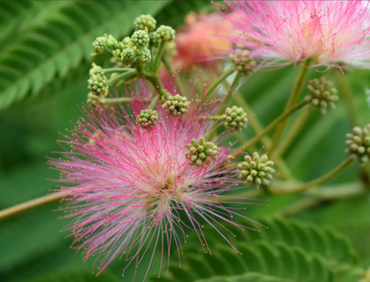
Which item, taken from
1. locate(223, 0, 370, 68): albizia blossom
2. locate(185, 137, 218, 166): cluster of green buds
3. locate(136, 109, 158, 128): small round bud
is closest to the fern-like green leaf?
locate(223, 0, 370, 68): albizia blossom

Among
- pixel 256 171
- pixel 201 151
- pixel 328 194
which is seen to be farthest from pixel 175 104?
pixel 328 194

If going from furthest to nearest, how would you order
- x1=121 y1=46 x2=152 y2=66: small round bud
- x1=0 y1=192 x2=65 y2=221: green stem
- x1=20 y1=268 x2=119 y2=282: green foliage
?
x1=20 y1=268 x2=119 y2=282: green foliage < x1=0 y1=192 x2=65 y2=221: green stem < x1=121 y1=46 x2=152 y2=66: small round bud

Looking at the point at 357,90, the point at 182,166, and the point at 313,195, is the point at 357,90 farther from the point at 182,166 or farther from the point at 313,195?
the point at 182,166

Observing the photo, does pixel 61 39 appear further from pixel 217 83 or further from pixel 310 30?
pixel 310 30

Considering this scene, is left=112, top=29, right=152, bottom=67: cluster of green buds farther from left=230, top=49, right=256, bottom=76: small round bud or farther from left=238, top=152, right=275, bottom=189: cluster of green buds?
left=238, top=152, right=275, bottom=189: cluster of green buds

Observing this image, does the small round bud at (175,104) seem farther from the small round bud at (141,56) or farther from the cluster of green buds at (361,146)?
the cluster of green buds at (361,146)

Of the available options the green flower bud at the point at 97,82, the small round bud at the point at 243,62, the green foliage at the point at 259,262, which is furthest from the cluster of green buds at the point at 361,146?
the green flower bud at the point at 97,82
